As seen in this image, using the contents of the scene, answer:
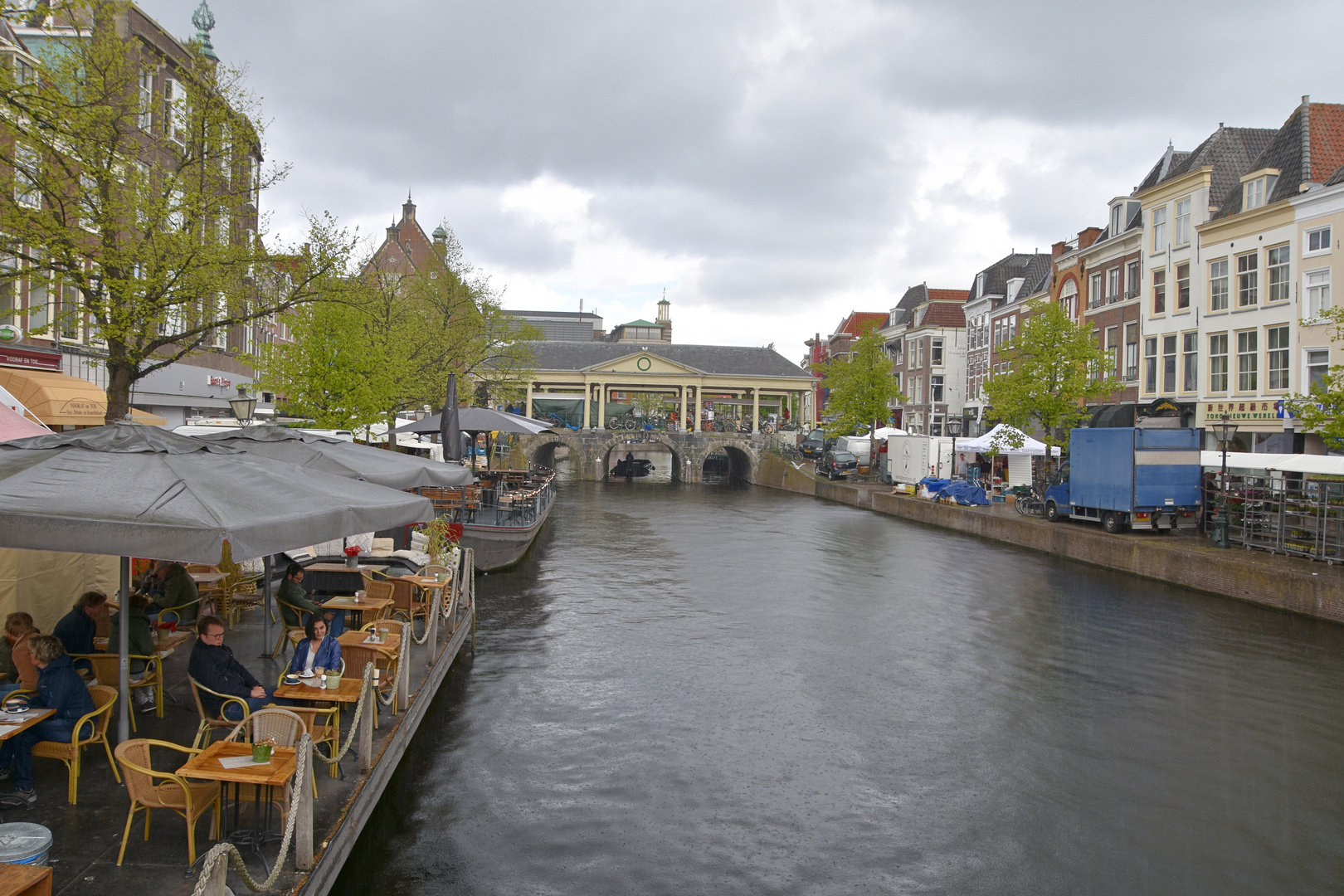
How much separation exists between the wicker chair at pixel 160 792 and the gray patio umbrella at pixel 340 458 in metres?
4.27

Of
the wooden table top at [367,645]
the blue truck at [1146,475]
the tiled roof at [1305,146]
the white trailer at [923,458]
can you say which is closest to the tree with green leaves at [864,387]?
the white trailer at [923,458]

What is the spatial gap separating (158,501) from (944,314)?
2472 inches

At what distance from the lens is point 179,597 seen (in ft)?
35.3

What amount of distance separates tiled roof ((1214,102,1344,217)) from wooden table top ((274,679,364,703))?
2996 cm

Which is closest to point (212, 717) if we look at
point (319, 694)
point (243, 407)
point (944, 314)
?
point (319, 694)

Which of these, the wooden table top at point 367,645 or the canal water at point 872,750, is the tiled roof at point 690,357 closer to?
the canal water at point 872,750

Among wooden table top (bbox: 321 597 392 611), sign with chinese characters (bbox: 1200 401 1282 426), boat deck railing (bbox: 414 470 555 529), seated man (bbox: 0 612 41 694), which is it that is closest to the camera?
seated man (bbox: 0 612 41 694)

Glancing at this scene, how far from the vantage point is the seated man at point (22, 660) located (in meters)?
7.03

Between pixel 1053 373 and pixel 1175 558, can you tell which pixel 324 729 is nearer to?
pixel 1175 558

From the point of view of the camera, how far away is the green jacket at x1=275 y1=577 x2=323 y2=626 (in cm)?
1030

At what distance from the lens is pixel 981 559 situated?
25.4 metres

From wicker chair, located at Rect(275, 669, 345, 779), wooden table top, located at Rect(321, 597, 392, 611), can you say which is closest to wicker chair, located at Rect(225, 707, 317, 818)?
wicker chair, located at Rect(275, 669, 345, 779)

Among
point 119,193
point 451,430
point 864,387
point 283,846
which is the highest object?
point 119,193

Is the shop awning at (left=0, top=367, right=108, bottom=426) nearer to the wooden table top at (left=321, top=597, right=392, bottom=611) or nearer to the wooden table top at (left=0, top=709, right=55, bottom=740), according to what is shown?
the wooden table top at (left=321, top=597, right=392, bottom=611)
